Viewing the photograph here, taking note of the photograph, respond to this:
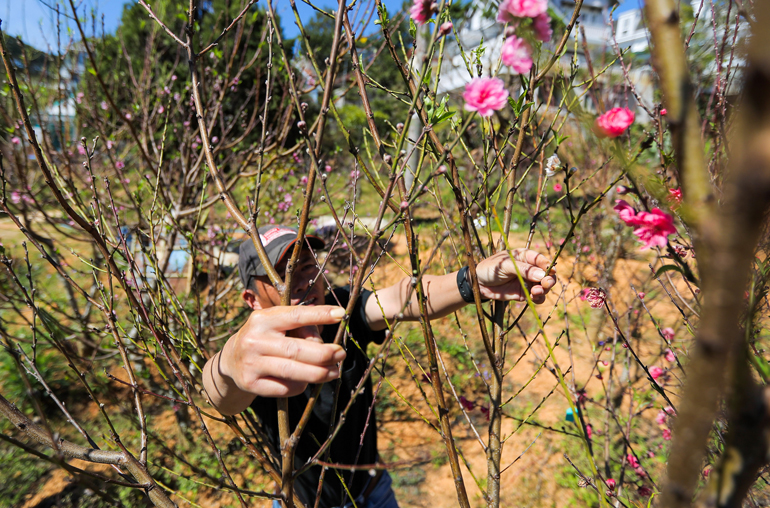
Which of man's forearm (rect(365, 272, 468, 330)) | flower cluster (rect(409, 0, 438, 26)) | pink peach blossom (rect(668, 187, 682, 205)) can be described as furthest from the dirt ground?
flower cluster (rect(409, 0, 438, 26))

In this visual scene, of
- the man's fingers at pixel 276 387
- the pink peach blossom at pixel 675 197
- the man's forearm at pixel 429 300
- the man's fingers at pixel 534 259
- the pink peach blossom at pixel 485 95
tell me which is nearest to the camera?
the pink peach blossom at pixel 675 197

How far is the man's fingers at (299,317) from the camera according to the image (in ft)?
2.18

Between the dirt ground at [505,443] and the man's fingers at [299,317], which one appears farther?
the dirt ground at [505,443]

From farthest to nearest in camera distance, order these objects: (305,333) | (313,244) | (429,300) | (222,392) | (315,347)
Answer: (313,244) < (429,300) < (222,392) < (305,333) < (315,347)

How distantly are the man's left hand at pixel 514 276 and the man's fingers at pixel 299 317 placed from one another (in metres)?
0.53

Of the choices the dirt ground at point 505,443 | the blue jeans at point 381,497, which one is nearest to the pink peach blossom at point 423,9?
the dirt ground at point 505,443

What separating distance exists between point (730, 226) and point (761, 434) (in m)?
0.16

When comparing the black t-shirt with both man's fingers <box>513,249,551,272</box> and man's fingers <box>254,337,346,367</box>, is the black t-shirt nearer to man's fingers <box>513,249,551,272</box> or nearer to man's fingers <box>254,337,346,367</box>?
man's fingers <box>513,249,551,272</box>

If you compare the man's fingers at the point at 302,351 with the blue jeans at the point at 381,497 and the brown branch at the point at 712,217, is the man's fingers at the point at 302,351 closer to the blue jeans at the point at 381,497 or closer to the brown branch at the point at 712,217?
the brown branch at the point at 712,217

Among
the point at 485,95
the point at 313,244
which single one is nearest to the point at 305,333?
the point at 485,95

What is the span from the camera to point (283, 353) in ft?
2.21

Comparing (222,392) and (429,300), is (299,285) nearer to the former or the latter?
(429,300)

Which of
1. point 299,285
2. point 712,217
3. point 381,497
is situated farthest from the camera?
point 381,497

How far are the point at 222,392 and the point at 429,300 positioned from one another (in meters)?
0.81
